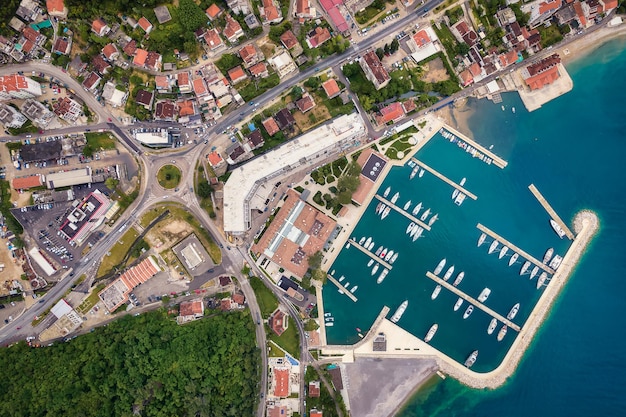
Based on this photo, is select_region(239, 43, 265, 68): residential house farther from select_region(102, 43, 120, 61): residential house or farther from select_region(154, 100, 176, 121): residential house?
select_region(102, 43, 120, 61): residential house

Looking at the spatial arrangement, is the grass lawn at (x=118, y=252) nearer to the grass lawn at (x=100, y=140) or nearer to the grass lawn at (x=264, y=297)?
the grass lawn at (x=100, y=140)

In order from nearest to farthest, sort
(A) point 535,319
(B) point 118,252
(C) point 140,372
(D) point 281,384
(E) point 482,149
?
(C) point 140,372, (D) point 281,384, (A) point 535,319, (E) point 482,149, (B) point 118,252

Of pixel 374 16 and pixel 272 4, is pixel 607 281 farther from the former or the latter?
pixel 272 4

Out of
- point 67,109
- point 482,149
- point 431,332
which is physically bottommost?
point 431,332

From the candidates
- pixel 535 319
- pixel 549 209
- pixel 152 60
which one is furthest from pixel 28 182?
pixel 535 319

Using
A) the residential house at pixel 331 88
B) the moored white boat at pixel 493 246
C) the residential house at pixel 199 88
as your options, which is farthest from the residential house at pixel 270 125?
the moored white boat at pixel 493 246

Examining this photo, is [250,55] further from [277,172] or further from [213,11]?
[277,172]

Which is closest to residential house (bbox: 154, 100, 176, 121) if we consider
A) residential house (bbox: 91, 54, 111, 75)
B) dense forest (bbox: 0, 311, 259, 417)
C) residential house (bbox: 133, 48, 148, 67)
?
residential house (bbox: 133, 48, 148, 67)
